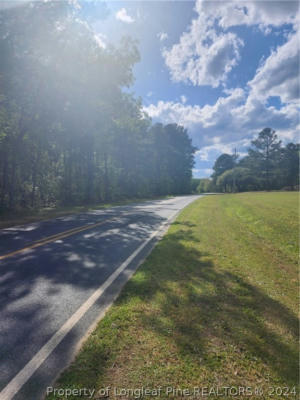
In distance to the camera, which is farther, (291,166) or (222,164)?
(222,164)

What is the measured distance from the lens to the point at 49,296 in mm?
3180

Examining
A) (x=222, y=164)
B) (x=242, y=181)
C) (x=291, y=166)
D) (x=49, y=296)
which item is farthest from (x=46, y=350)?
(x=222, y=164)

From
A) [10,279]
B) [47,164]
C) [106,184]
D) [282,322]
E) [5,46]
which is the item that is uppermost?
[5,46]

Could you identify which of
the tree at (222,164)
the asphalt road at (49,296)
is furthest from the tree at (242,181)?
the asphalt road at (49,296)

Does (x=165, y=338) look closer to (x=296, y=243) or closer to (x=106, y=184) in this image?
(x=296, y=243)

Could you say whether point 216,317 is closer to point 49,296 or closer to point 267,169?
point 49,296

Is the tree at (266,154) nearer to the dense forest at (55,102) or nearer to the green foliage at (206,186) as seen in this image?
the green foliage at (206,186)

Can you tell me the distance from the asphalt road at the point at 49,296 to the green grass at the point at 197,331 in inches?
9.1

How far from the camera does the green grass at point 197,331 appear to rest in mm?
1875

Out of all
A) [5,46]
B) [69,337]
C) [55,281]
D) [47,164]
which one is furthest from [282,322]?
[47,164]

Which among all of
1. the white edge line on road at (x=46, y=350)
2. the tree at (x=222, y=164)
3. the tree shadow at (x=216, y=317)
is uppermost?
the tree at (x=222, y=164)

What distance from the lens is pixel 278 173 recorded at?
6606 centimetres

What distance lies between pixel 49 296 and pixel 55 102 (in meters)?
15.8

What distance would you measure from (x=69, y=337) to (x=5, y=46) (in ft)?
50.3
